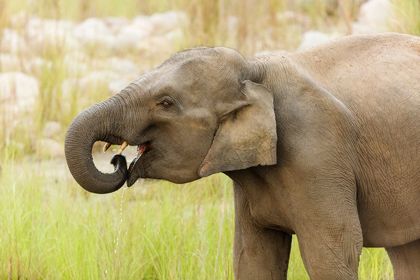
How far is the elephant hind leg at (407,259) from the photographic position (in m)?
4.64

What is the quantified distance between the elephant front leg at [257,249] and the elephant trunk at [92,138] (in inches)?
31.9

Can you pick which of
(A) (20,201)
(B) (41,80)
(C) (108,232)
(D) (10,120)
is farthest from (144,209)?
(B) (41,80)

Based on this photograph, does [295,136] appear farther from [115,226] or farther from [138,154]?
[115,226]

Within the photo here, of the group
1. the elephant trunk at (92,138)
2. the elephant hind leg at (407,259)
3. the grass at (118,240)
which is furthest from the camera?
the grass at (118,240)

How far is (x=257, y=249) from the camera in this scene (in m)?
4.33

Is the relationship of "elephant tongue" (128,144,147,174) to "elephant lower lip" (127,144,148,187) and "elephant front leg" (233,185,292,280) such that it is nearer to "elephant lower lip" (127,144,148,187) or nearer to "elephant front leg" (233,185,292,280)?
"elephant lower lip" (127,144,148,187)

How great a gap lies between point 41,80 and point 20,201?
4.31 metres

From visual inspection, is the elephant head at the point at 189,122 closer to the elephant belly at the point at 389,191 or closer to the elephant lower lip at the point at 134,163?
the elephant lower lip at the point at 134,163

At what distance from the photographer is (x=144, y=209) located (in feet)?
19.2

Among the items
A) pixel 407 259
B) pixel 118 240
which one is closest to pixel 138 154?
pixel 118 240

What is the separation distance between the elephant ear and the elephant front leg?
568mm

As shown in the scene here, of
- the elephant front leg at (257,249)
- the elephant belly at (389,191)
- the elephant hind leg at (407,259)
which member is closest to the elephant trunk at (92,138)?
the elephant front leg at (257,249)

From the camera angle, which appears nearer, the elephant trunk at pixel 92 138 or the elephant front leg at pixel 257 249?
the elephant trunk at pixel 92 138

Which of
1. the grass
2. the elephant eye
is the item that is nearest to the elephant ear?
the elephant eye
